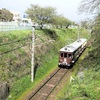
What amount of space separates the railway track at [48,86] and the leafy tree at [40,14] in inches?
830

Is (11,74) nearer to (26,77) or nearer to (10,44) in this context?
(26,77)

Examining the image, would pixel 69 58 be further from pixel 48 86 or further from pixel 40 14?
pixel 40 14

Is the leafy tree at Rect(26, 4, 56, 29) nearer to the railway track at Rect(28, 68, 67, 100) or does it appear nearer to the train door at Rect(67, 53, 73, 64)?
the train door at Rect(67, 53, 73, 64)

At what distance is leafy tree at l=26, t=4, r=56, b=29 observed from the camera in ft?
154

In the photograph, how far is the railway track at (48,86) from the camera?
1943 cm

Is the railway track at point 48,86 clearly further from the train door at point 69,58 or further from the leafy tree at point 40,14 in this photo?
the leafy tree at point 40,14

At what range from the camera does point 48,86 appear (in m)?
22.4

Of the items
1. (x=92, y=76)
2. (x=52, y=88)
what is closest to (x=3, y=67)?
(x=52, y=88)

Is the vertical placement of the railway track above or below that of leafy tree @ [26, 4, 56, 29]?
below

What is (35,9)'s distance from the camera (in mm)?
47531

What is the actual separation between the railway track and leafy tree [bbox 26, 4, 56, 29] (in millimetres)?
21070

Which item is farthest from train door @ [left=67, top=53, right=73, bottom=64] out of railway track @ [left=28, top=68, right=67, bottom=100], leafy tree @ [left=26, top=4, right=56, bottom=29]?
leafy tree @ [left=26, top=4, right=56, bottom=29]

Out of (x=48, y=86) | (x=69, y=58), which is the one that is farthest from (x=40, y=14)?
(x=48, y=86)

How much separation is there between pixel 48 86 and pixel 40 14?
27646 mm
